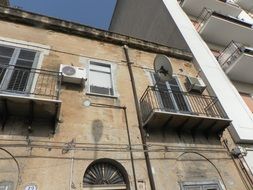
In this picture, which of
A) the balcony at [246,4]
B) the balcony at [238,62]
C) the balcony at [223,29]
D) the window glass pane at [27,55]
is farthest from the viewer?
the balcony at [246,4]

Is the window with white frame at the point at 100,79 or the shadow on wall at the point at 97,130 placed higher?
the window with white frame at the point at 100,79

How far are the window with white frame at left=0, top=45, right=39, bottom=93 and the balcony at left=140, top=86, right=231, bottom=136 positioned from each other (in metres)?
3.80

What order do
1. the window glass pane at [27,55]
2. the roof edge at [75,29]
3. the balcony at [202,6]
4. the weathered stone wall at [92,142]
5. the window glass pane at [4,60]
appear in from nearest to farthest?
the weathered stone wall at [92,142] → the window glass pane at [4,60] → the window glass pane at [27,55] → the roof edge at [75,29] → the balcony at [202,6]

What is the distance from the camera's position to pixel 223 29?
13.9m

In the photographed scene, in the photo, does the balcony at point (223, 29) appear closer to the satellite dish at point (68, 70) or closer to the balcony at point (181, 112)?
the balcony at point (181, 112)

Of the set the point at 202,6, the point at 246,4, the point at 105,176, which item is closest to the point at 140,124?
the point at 105,176

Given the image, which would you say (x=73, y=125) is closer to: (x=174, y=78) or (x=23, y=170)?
(x=23, y=170)

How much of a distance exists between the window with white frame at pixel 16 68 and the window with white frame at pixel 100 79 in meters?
1.95

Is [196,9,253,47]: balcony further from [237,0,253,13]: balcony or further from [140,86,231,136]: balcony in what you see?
[237,0,253,13]: balcony

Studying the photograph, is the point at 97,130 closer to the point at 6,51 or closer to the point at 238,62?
the point at 6,51

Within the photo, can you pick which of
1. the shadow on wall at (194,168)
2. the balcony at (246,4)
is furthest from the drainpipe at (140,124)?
the balcony at (246,4)

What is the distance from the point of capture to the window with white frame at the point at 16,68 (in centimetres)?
669

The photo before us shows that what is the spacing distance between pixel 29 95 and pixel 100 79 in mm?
2630

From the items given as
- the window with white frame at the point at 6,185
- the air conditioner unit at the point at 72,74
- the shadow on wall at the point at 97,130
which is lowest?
the window with white frame at the point at 6,185
